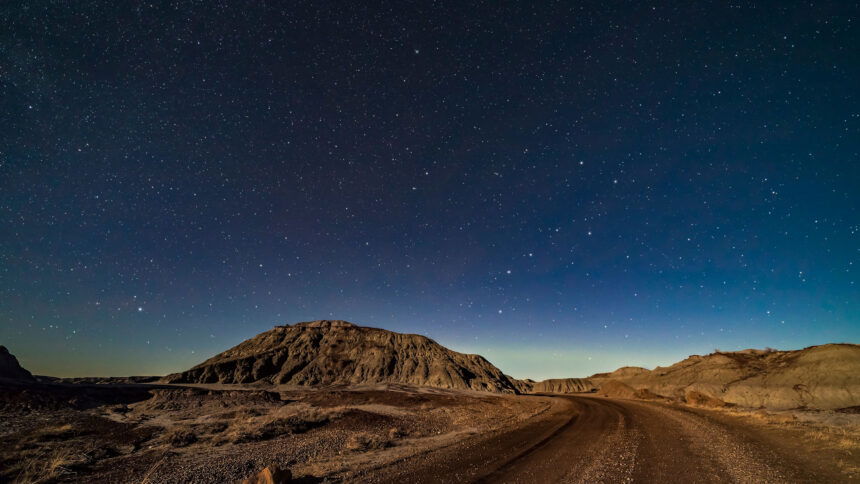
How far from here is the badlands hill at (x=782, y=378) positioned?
31.7 metres

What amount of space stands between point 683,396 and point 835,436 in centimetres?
3935

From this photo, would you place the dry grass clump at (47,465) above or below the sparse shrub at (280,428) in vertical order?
below

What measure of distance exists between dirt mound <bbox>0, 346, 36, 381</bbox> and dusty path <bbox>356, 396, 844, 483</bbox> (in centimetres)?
10356

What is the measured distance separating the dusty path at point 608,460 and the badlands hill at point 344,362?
71715 millimetres

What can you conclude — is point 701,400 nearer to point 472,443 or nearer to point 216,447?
point 472,443

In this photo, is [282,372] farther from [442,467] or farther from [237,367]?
[442,467]

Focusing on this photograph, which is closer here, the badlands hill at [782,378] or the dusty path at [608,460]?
the dusty path at [608,460]

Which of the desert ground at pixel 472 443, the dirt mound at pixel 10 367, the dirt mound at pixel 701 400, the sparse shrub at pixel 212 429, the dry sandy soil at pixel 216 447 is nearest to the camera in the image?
the desert ground at pixel 472 443

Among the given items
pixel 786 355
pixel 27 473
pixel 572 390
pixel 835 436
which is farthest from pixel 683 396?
pixel 572 390

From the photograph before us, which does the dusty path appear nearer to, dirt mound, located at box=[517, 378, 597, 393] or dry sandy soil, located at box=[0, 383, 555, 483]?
dry sandy soil, located at box=[0, 383, 555, 483]

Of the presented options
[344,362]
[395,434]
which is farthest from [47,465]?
[344,362]

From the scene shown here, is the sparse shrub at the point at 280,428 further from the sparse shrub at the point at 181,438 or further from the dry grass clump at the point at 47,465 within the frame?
the dry grass clump at the point at 47,465

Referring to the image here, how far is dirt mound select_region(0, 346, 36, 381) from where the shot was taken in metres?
67.8

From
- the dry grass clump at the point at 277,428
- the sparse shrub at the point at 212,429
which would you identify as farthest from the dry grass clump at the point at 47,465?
the dry grass clump at the point at 277,428
